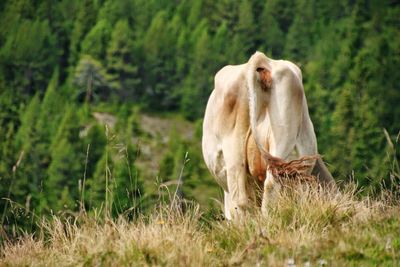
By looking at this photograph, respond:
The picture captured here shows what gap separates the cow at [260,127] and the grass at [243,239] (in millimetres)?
784

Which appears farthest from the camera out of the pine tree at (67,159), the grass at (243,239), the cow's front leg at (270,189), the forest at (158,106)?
the pine tree at (67,159)

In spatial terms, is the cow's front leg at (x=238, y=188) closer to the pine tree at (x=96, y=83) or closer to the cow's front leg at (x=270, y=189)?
the cow's front leg at (x=270, y=189)

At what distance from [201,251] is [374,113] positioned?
116818 mm

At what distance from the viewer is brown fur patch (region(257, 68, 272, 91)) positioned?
890cm

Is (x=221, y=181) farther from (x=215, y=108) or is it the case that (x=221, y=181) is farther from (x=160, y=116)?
(x=160, y=116)

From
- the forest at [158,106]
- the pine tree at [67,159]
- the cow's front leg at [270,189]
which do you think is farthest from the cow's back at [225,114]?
the pine tree at [67,159]

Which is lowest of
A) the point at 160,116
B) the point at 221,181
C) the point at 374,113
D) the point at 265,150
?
the point at 160,116

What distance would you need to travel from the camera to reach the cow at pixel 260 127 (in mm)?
8789

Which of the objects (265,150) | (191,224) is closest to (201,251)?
(191,224)

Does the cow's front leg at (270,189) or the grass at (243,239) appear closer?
the grass at (243,239)

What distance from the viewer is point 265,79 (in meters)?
8.92

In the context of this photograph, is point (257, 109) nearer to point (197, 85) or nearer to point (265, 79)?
point (265, 79)

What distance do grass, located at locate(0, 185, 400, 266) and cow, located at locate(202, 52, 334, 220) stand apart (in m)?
0.78

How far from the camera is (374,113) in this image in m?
121
